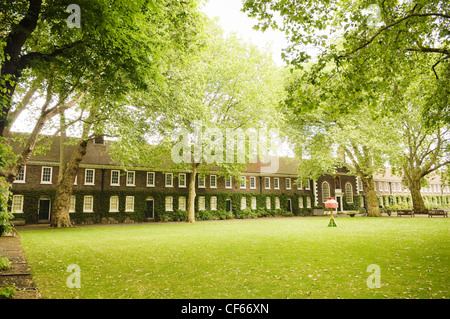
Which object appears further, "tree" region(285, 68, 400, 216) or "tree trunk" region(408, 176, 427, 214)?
"tree trunk" region(408, 176, 427, 214)

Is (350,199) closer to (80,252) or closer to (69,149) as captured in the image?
(69,149)

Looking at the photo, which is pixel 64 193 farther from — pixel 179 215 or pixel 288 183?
pixel 288 183

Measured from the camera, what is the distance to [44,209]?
103 feet

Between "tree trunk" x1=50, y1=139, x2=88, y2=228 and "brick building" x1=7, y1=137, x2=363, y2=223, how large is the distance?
163 inches

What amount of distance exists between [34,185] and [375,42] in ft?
113

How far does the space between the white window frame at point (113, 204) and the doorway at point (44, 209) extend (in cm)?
633

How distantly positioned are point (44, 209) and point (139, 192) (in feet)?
33.8

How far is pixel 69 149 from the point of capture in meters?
34.9

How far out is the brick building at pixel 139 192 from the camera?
3120cm

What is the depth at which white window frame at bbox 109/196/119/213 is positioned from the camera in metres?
34.3

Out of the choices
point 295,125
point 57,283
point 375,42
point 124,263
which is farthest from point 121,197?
point 375,42

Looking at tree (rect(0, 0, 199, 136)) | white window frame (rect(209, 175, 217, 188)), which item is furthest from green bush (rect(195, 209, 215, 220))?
tree (rect(0, 0, 199, 136))

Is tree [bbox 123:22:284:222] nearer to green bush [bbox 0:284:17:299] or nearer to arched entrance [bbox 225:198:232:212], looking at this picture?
arched entrance [bbox 225:198:232:212]

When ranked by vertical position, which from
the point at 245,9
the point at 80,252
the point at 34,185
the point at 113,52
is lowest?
the point at 80,252
